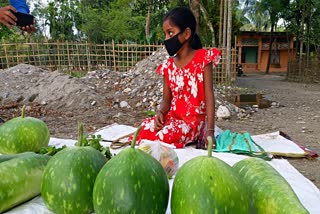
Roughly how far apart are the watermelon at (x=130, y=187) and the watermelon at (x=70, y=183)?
4.0 inches

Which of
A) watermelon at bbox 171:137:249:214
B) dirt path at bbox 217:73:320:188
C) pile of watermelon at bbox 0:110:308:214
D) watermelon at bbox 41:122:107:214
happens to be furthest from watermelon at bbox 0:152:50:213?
dirt path at bbox 217:73:320:188

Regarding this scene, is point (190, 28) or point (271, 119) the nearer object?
point (190, 28)

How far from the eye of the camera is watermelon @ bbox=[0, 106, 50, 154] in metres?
1.91

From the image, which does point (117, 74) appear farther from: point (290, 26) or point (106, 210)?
point (290, 26)

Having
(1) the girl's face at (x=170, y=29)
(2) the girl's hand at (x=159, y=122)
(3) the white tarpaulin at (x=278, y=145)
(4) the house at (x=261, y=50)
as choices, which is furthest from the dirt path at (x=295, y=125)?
(4) the house at (x=261, y=50)

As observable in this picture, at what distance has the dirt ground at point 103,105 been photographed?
6766mm

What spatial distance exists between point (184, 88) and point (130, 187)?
8.75 ft

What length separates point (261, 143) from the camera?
396 cm

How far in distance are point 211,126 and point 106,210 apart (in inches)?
91.4

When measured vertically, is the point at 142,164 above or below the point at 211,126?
above

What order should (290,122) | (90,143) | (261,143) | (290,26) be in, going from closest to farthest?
(90,143) → (261,143) → (290,122) → (290,26)

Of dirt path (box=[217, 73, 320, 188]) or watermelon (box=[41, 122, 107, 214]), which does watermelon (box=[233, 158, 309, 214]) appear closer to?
watermelon (box=[41, 122, 107, 214])

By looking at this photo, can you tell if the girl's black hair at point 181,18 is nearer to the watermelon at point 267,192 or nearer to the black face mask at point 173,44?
the black face mask at point 173,44

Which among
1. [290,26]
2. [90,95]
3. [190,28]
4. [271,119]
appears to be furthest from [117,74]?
[290,26]
